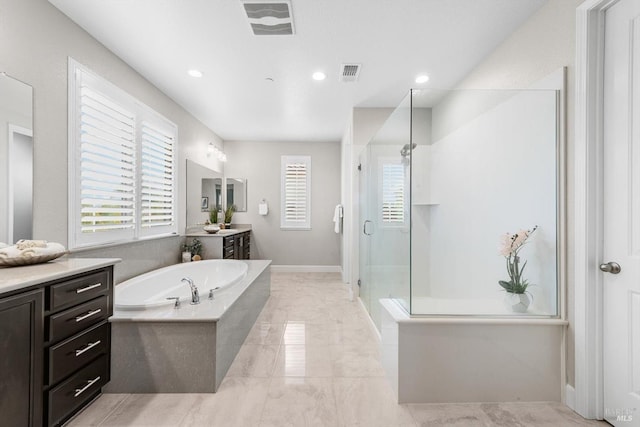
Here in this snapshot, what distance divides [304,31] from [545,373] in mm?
2815

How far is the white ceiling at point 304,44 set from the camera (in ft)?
7.15

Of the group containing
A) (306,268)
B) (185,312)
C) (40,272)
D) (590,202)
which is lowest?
(306,268)

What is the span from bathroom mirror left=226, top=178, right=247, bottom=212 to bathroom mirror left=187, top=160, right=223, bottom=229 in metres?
0.32

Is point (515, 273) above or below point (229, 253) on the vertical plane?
above

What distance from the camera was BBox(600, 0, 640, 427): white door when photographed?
1.59 metres

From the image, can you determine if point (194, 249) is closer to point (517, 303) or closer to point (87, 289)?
point (87, 289)

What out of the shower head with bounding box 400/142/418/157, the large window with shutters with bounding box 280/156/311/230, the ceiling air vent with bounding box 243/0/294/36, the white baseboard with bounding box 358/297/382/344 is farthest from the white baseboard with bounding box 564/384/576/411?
the large window with shutters with bounding box 280/156/311/230

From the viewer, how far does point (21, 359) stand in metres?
1.40

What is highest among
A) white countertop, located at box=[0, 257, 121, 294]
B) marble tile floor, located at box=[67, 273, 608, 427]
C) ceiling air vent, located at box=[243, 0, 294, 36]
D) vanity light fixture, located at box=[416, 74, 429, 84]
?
vanity light fixture, located at box=[416, 74, 429, 84]

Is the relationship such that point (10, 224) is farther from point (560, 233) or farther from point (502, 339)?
Answer: point (560, 233)

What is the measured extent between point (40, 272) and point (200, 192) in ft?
11.1

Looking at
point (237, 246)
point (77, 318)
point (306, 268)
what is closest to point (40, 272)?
point (77, 318)

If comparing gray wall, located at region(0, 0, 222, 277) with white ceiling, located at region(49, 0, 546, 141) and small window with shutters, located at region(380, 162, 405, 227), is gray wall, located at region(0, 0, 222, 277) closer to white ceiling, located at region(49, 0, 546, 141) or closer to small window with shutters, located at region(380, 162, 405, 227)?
white ceiling, located at region(49, 0, 546, 141)

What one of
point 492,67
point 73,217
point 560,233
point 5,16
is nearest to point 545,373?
point 560,233
